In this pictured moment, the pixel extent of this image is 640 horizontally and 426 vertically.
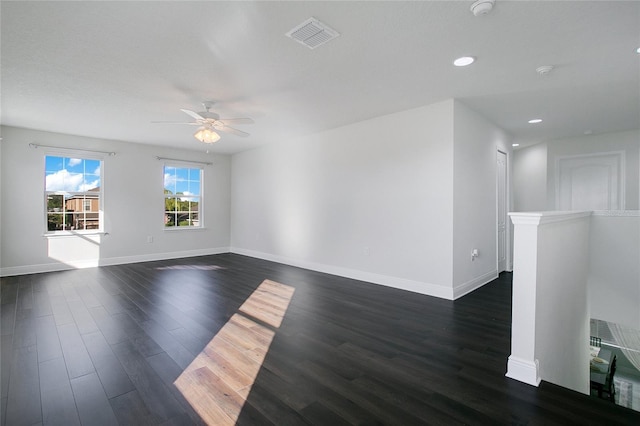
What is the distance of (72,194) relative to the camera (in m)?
5.80

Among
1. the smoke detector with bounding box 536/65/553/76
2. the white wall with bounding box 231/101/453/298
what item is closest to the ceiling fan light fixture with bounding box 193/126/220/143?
the white wall with bounding box 231/101/453/298

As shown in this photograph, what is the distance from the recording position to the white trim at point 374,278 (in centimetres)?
397

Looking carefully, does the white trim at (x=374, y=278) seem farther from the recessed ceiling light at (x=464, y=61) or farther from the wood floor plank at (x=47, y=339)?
the wood floor plank at (x=47, y=339)

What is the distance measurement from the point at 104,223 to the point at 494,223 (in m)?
7.19

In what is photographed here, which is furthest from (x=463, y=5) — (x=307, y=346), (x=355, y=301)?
(x=355, y=301)

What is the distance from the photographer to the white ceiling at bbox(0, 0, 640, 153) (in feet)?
6.97

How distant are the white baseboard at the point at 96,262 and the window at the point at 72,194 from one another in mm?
644

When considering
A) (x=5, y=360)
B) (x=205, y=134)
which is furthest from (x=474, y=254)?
(x=5, y=360)

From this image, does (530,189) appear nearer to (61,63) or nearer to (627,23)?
(627,23)

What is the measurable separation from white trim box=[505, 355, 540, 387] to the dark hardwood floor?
0.06 meters

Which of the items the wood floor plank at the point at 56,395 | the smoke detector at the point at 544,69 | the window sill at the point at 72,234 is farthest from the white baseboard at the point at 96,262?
the smoke detector at the point at 544,69

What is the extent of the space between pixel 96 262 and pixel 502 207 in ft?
25.2

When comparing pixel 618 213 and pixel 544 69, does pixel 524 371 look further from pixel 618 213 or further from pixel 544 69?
pixel 618 213

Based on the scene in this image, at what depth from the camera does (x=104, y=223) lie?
607cm
